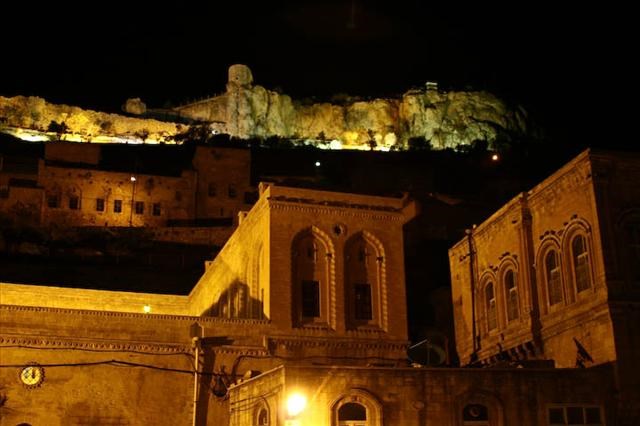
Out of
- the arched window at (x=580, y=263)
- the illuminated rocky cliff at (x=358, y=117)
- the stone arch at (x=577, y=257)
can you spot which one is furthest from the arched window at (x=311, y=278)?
the illuminated rocky cliff at (x=358, y=117)

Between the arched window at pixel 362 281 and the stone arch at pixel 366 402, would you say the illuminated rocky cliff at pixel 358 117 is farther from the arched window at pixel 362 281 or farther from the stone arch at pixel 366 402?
the stone arch at pixel 366 402

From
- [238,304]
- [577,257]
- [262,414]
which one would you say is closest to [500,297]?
[577,257]

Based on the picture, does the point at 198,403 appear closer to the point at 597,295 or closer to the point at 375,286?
the point at 375,286

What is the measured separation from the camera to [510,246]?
27.7m

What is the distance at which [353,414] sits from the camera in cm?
2023

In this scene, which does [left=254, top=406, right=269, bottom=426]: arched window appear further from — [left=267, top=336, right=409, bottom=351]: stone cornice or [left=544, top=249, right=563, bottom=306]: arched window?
[left=544, top=249, right=563, bottom=306]: arched window

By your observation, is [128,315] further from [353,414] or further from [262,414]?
[353,414]

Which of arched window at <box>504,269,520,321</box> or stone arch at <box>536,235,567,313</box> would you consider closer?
stone arch at <box>536,235,567,313</box>

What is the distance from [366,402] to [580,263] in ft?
28.0

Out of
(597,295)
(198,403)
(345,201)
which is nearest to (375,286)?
(345,201)

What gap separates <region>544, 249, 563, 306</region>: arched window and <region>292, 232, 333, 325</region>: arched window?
9.09 meters

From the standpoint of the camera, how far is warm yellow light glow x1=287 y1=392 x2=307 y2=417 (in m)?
19.0

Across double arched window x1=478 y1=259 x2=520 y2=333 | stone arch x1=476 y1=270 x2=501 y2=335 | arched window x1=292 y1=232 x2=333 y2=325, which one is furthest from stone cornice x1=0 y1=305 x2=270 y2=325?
double arched window x1=478 y1=259 x2=520 y2=333

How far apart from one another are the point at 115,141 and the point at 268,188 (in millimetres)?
77269
